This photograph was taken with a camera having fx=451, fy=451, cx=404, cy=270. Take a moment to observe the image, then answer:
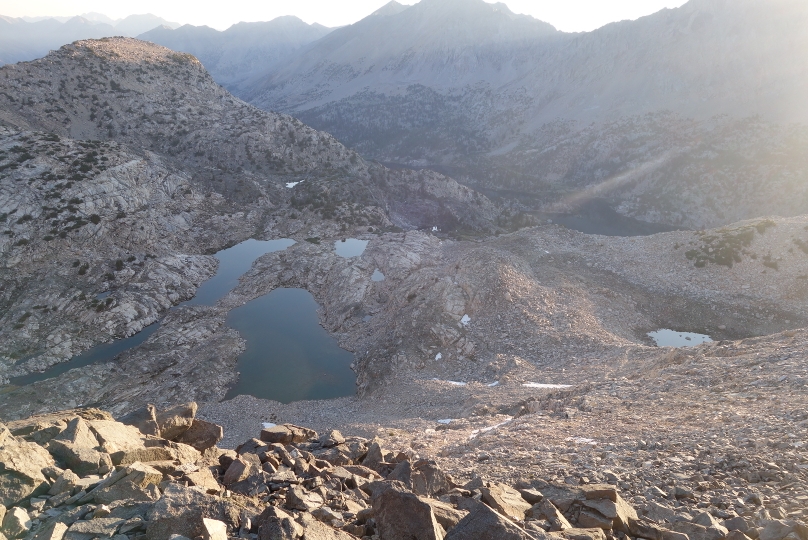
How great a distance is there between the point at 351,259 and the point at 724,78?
133066mm

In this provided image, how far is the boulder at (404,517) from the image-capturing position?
9.01 meters

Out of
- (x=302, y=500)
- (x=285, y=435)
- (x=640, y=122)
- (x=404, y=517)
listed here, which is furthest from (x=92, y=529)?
(x=640, y=122)

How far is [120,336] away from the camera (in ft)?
142

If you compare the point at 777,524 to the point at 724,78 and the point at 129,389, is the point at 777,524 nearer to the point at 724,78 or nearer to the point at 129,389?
the point at 129,389

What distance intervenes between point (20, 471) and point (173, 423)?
592 cm

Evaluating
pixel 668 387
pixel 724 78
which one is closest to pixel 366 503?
pixel 668 387

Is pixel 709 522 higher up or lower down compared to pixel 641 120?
lower down

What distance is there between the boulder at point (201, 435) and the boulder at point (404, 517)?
7.90 meters

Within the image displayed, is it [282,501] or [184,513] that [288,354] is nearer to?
[282,501]

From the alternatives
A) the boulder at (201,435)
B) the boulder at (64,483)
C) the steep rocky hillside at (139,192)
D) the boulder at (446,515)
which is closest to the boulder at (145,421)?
the boulder at (201,435)

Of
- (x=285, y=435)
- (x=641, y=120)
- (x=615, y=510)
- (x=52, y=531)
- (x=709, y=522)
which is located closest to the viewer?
(x=52, y=531)

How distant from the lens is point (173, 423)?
1529 cm

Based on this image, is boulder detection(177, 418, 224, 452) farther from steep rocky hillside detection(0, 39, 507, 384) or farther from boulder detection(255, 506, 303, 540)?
steep rocky hillside detection(0, 39, 507, 384)

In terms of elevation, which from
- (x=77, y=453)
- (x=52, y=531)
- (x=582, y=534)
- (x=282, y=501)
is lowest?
(x=282, y=501)
